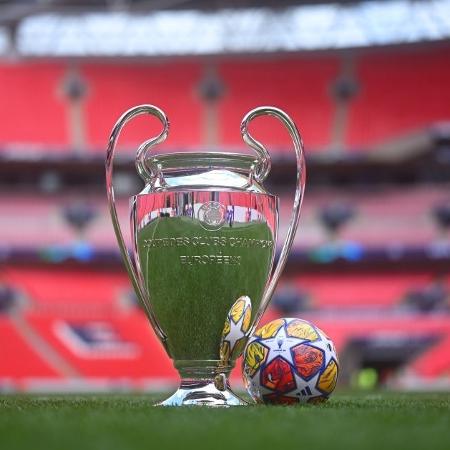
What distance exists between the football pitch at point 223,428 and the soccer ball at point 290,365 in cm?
28

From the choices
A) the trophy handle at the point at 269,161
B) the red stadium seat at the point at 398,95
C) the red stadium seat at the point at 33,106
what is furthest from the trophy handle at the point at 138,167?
the red stadium seat at the point at 33,106

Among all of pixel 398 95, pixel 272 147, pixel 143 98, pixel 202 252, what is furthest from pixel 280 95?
pixel 202 252

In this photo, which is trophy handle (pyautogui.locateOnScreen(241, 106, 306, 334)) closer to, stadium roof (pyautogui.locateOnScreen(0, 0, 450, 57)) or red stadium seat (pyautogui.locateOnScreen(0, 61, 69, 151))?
red stadium seat (pyautogui.locateOnScreen(0, 61, 69, 151))

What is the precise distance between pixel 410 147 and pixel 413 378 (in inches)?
282

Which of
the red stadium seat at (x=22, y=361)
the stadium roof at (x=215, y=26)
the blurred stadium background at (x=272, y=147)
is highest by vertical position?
the stadium roof at (x=215, y=26)

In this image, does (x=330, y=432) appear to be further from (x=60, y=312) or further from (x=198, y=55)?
(x=198, y=55)

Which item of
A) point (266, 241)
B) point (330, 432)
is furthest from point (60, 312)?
point (330, 432)

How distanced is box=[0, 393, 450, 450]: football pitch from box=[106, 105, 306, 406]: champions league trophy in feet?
0.98

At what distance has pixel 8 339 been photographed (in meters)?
15.4

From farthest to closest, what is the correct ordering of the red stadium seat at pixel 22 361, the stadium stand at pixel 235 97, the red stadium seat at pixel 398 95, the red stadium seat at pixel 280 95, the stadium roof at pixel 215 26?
the stadium roof at pixel 215 26 → the red stadium seat at pixel 280 95 → the stadium stand at pixel 235 97 → the red stadium seat at pixel 398 95 → the red stadium seat at pixel 22 361

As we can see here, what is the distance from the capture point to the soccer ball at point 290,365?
3576mm

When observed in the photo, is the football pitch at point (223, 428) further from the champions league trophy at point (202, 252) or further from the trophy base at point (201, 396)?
the champions league trophy at point (202, 252)

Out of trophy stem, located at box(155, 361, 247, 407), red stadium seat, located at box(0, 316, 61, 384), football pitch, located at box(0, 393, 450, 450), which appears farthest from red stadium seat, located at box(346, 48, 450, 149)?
football pitch, located at box(0, 393, 450, 450)

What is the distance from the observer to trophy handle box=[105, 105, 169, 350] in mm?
3445
